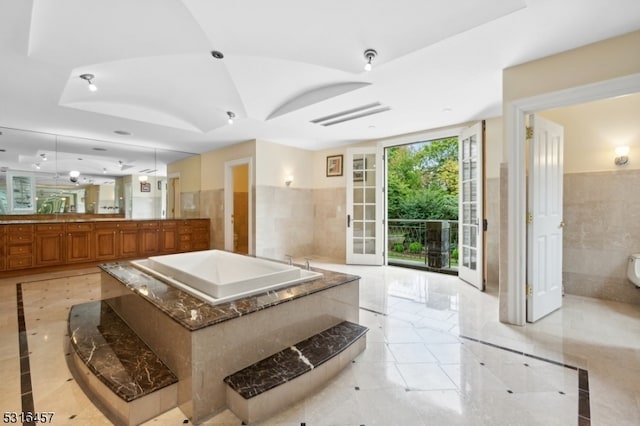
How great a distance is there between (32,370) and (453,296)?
13.1 ft

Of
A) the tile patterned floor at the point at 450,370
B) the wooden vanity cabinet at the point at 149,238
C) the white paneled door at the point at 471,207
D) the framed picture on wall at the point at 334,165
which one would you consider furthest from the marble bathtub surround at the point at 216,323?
the framed picture on wall at the point at 334,165

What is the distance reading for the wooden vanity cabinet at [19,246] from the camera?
4.36m

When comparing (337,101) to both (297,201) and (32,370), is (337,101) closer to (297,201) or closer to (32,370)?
(297,201)

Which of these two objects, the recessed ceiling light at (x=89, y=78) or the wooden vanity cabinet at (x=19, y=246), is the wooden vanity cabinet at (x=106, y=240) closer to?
the wooden vanity cabinet at (x=19, y=246)

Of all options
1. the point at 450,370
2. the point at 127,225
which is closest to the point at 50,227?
the point at 127,225

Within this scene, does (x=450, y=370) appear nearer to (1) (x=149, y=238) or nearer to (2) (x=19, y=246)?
(1) (x=149, y=238)

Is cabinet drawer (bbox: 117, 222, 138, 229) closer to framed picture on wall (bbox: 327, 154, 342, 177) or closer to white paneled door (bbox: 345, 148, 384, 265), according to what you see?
framed picture on wall (bbox: 327, 154, 342, 177)

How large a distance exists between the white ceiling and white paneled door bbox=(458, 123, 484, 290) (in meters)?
0.38

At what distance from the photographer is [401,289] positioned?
12.7 feet

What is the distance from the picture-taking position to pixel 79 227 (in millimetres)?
4949

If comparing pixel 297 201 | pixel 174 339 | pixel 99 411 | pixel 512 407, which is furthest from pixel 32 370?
pixel 297 201

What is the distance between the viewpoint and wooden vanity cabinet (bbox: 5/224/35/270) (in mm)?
4355

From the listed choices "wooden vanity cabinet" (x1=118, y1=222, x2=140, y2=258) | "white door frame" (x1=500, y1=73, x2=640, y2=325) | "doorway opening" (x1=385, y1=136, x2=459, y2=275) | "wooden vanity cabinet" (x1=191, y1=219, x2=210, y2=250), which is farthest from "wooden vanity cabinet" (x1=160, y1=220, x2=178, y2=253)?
"white door frame" (x1=500, y1=73, x2=640, y2=325)

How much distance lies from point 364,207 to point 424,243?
1.59 m
